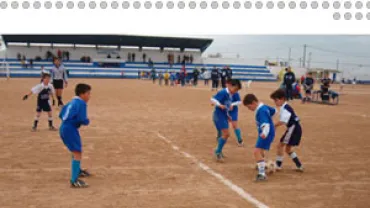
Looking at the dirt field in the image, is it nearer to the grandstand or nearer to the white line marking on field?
the white line marking on field

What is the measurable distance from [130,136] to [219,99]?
3.18 metres

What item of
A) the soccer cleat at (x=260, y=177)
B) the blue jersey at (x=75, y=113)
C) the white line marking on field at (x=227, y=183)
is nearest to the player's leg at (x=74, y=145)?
the blue jersey at (x=75, y=113)

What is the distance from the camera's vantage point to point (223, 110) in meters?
7.12

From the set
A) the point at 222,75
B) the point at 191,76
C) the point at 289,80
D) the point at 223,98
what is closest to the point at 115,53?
the point at 191,76

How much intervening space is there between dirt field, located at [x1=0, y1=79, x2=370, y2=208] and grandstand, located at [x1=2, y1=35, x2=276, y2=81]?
46.4 metres

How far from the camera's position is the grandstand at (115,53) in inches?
2237

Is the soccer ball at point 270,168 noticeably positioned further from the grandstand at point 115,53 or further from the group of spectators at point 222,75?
Result: the grandstand at point 115,53

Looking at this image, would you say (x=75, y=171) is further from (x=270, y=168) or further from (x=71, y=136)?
(x=270, y=168)

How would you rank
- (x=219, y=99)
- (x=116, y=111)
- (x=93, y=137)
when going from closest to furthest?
1. (x=219, y=99)
2. (x=93, y=137)
3. (x=116, y=111)

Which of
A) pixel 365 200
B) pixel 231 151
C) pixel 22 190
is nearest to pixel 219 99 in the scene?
pixel 231 151

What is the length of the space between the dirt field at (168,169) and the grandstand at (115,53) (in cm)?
4639

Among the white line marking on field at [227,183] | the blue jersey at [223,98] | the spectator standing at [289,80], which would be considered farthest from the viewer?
the spectator standing at [289,80]

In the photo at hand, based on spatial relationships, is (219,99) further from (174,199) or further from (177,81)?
(177,81)

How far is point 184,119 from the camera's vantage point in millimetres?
12492
